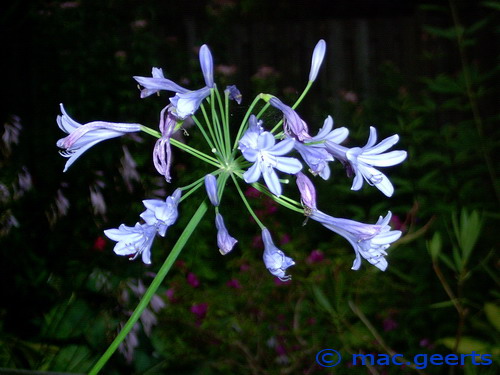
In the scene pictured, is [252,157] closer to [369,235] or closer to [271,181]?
[271,181]

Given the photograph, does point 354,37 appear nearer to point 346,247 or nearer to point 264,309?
point 346,247

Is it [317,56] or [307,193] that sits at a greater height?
[317,56]

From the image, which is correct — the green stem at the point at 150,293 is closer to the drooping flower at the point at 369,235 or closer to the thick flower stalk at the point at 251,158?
the thick flower stalk at the point at 251,158

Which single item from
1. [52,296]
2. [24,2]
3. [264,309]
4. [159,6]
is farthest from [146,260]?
[159,6]

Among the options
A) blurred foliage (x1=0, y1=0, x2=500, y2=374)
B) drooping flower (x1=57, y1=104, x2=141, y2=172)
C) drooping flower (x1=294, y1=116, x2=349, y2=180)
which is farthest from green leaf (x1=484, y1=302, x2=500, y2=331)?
drooping flower (x1=57, y1=104, x2=141, y2=172)

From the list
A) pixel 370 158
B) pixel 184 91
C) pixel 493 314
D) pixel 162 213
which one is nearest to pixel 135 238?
pixel 162 213

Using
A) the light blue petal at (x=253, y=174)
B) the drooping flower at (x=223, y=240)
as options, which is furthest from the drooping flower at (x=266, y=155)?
the drooping flower at (x=223, y=240)

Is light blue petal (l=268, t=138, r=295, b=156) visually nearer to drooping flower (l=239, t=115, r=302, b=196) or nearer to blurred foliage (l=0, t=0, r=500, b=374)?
drooping flower (l=239, t=115, r=302, b=196)
